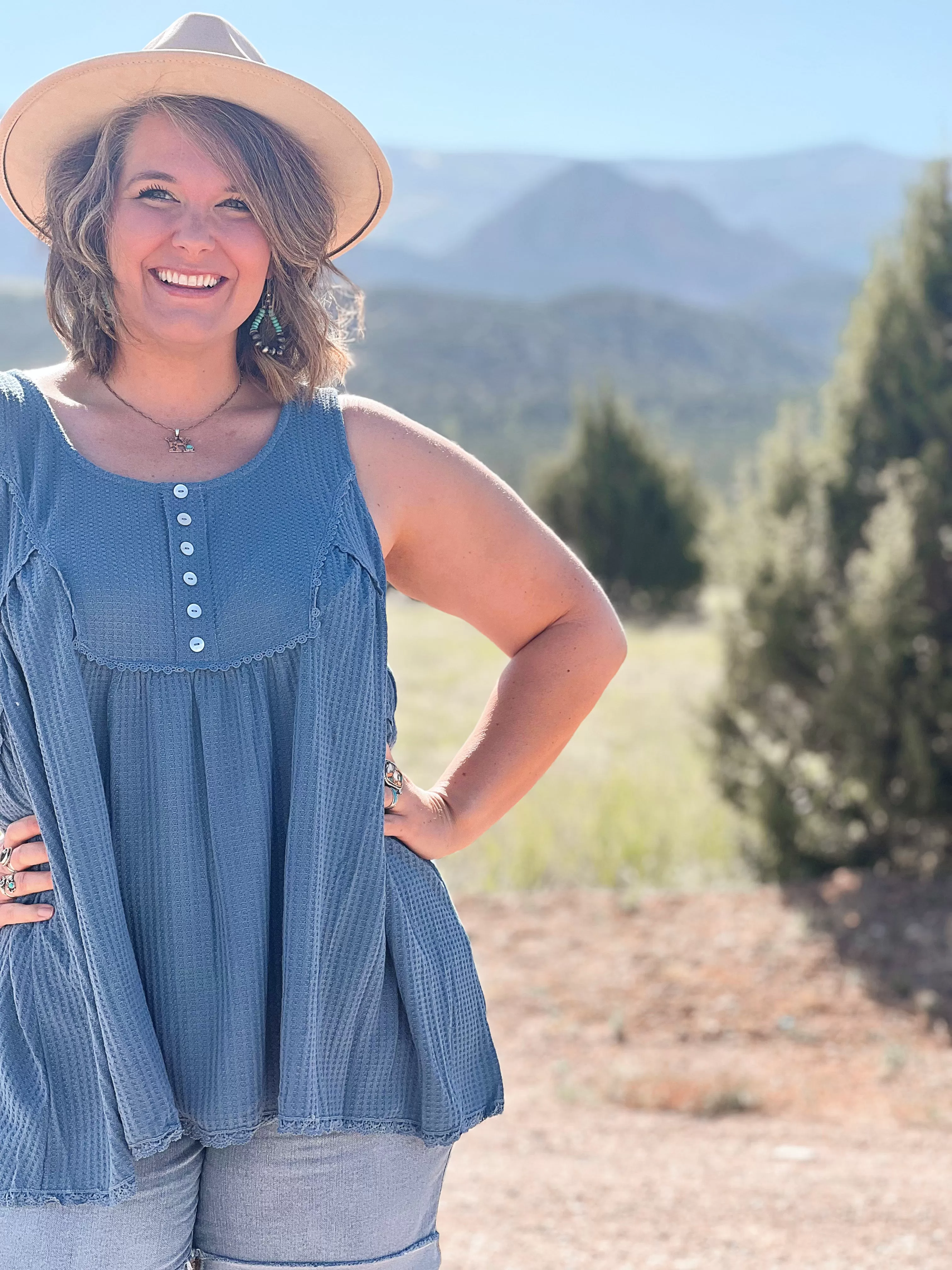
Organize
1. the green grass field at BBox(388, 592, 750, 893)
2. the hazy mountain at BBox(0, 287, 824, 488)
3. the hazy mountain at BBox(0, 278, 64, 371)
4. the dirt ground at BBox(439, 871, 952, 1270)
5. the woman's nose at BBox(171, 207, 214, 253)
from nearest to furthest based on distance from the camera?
the woman's nose at BBox(171, 207, 214, 253)
the dirt ground at BBox(439, 871, 952, 1270)
the green grass field at BBox(388, 592, 750, 893)
the hazy mountain at BBox(0, 287, 824, 488)
the hazy mountain at BBox(0, 278, 64, 371)

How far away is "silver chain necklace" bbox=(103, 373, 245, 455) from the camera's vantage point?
1.65m

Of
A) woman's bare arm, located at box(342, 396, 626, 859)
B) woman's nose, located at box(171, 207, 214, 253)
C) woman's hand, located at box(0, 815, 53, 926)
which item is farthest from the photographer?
woman's bare arm, located at box(342, 396, 626, 859)

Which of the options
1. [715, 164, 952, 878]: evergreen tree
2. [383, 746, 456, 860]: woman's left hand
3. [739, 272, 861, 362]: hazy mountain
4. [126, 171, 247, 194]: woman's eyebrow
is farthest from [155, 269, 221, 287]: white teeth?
[739, 272, 861, 362]: hazy mountain

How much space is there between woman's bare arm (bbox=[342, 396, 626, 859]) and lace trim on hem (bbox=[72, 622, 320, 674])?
24cm

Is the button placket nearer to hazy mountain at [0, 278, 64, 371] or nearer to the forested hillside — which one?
the forested hillside

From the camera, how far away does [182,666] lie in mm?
1483

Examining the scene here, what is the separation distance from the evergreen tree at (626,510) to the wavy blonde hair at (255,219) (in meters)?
15.0

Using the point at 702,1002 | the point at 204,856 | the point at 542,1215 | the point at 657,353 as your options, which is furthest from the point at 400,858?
the point at 657,353

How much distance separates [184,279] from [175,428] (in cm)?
18

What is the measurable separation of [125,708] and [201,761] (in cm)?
10

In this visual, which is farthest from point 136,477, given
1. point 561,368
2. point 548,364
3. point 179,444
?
point 548,364

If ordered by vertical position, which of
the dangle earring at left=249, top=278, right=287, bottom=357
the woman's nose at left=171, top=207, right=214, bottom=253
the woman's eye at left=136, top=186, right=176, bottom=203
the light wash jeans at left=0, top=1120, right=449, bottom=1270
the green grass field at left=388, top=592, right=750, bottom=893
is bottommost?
the green grass field at left=388, top=592, right=750, bottom=893

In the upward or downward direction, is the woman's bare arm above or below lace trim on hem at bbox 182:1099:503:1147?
above

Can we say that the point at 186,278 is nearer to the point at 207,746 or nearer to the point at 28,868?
the point at 207,746
